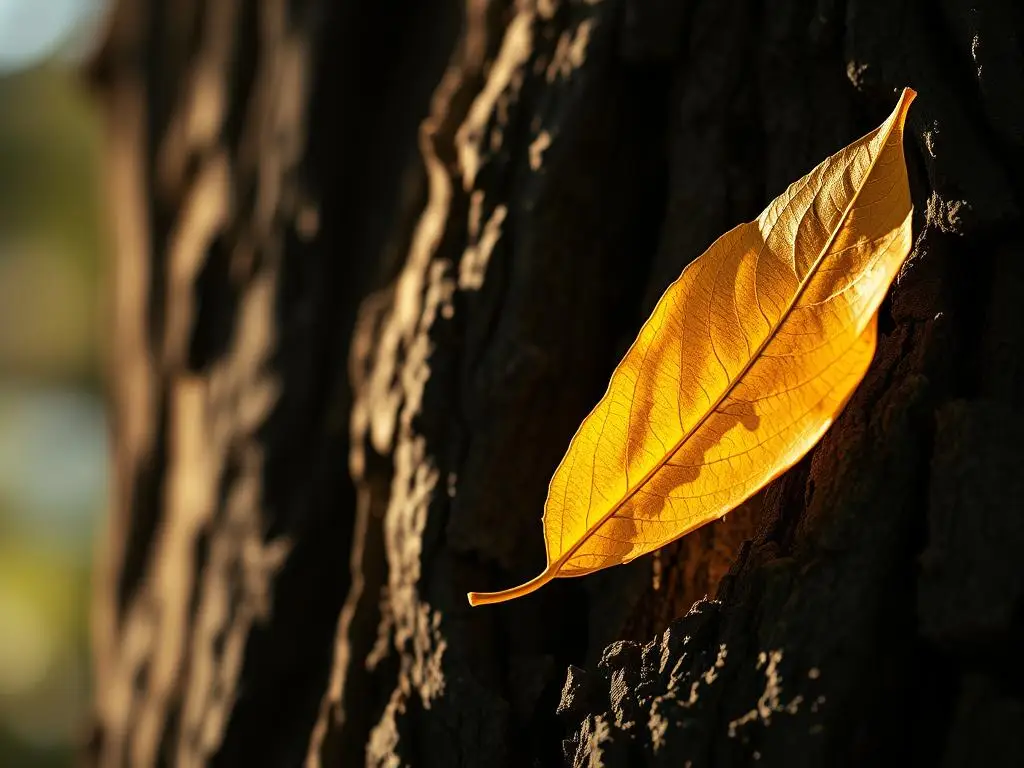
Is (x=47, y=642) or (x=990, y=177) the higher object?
(x=47, y=642)

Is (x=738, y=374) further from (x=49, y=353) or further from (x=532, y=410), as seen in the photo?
(x=49, y=353)

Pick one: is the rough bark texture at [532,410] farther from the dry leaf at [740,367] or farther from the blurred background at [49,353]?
the blurred background at [49,353]

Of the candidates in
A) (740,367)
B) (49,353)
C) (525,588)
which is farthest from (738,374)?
(49,353)

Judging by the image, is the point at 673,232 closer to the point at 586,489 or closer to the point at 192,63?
the point at 586,489

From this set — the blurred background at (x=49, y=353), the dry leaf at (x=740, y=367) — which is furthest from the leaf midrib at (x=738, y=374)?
the blurred background at (x=49, y=353)

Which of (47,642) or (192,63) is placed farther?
(47,642)

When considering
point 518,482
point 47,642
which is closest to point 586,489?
point 518,482
